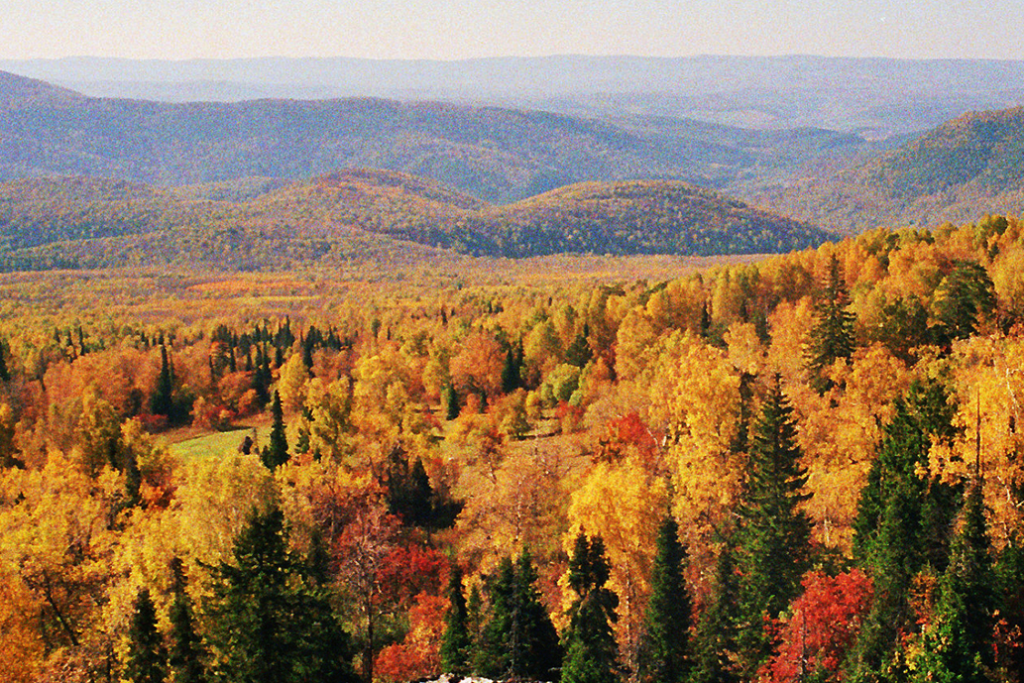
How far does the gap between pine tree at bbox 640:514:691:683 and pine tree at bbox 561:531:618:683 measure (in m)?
1.96

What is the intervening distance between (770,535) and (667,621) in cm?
727

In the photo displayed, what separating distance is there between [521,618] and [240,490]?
24.1m

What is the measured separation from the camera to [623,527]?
5469 cm

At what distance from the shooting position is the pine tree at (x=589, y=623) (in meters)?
45.3

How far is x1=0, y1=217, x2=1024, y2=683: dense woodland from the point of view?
41.3 m

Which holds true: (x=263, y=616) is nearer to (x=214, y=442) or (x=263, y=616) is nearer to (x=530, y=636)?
(x=530, y=636)

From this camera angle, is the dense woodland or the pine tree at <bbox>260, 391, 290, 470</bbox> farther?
the pine tree at <bbox>260, 391, 290, 470</bbox>

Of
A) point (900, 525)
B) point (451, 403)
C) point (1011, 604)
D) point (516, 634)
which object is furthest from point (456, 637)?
point (451, 403)

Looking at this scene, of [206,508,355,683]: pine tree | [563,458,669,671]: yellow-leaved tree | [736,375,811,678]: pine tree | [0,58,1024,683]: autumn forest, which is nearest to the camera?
[206,508,355,683]: pine tree

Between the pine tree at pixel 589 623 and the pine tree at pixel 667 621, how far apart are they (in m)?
1.96

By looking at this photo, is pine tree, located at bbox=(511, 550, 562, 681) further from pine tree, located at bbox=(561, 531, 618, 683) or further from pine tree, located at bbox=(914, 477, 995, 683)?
pine tree, located at bbox=(914, 477, 995, 683)

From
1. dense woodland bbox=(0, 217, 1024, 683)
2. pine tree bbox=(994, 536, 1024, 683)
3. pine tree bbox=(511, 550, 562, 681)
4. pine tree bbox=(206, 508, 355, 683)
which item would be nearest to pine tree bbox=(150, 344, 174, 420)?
dense woodland bbox=(0, 217, 1024, 683)

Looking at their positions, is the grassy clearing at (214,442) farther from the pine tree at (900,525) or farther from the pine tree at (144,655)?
the pine tree at (900,525)

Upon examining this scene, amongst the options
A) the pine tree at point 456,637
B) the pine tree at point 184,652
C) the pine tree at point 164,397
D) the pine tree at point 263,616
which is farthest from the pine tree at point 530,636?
the pine tree at point 164,397
